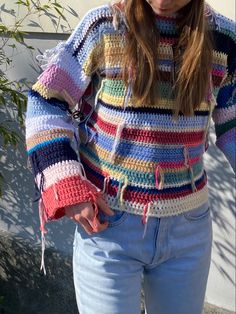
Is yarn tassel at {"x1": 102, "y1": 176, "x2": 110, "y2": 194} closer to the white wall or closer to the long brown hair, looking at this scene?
the long brown hair

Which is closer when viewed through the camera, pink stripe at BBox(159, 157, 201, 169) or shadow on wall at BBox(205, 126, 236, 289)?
pink stripe at BBox(159, 157, 201, 169)

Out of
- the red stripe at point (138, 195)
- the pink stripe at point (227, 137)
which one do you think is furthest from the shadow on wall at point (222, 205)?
the red stripe at point (138, 195)

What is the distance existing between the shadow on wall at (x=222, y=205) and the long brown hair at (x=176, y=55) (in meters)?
1.20

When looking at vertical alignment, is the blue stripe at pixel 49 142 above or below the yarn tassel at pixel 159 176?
above

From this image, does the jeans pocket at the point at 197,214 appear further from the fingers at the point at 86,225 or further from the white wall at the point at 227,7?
the white wall at the point at 227,7

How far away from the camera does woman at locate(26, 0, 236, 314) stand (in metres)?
1.74

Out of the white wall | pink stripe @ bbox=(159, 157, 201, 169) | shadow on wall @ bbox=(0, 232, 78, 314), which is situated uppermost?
the white wall

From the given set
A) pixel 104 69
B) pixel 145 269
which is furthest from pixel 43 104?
pixel 145 269

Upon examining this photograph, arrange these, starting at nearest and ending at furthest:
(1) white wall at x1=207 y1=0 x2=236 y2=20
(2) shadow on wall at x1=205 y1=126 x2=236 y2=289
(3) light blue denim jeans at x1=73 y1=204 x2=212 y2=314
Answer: (3) light blue denim jeans at x1=73 y1=204 x2=212 y2=314 < (1) white wall at x1=207 y1=0 x2=236 y2=20 < (2) shadow on wall at x1=205 y1=126 x2=236 y2=289

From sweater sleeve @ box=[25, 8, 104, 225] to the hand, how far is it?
3 centimetres

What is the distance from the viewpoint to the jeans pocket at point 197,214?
187cm

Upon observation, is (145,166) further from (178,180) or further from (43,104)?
(43,104)

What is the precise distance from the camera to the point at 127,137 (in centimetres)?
177

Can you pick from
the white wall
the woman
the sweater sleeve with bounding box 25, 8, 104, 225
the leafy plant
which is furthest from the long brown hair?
the leafy plant
